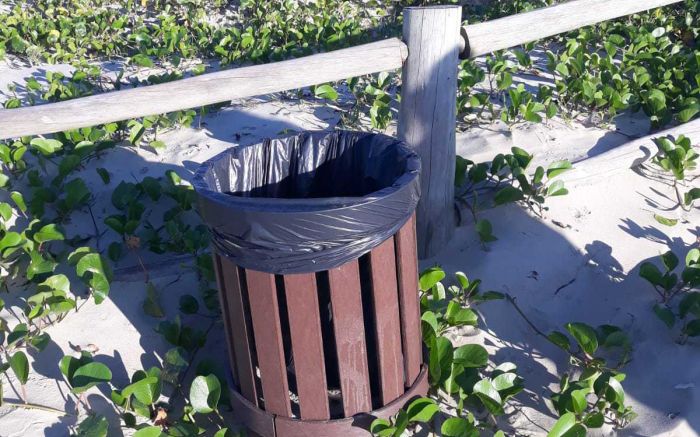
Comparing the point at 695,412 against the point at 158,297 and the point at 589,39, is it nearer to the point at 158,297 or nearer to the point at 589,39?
the point at 158,297

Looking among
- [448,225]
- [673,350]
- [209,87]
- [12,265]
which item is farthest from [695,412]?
[12,265]

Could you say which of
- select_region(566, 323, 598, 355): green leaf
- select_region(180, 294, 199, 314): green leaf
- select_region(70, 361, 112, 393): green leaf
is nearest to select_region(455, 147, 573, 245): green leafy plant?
select_region(566, 323, 598, 355): green leaf

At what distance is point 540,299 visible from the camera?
105 inches

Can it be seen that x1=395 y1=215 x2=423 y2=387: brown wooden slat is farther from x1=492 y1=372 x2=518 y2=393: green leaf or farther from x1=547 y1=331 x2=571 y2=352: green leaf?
x1=547 y1=331 x2=571 y2=352: green leaf

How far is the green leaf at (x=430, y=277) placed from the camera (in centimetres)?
251

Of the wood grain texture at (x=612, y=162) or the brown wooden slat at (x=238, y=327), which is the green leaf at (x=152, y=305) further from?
the wood grain texture at (x=612, y=162)

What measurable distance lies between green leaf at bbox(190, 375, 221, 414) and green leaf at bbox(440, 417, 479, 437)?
71 centimetres

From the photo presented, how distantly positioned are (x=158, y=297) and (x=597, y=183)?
205cm

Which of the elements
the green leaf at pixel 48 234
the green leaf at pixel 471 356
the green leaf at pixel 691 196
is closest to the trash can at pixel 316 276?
the green leaf at pixel 471 356

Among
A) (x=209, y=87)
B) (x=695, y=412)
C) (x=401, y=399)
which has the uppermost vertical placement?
(x=209, y=87)

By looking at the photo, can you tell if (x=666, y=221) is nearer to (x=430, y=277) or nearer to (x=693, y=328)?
(x=693, y=328)

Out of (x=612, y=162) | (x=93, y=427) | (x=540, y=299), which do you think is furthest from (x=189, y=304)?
(x=612, y=162)

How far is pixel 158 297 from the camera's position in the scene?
2717mm

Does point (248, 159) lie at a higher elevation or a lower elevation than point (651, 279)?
higher
